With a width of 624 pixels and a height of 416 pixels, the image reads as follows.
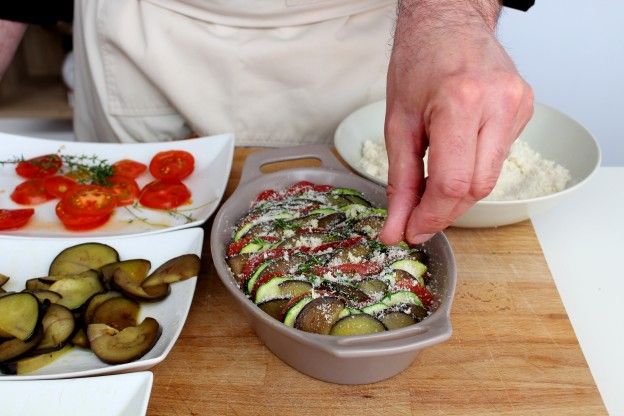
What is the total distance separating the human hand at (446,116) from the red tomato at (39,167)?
896 mm

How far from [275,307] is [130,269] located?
314 mm

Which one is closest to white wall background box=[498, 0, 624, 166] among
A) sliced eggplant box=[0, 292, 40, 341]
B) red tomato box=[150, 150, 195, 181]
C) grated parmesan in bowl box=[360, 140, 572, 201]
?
grated parmesan in bowl box=[360, 140, 572, 201]

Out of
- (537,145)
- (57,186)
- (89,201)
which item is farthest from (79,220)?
(537,145)

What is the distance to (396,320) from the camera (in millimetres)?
946

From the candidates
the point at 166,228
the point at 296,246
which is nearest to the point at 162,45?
the point at 166,228

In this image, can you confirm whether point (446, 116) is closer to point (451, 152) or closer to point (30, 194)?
point (451, 152)

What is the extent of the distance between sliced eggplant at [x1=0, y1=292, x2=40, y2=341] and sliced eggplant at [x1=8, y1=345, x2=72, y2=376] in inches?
1.5

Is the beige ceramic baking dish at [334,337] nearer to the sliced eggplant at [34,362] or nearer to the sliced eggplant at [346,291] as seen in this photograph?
the sliced eggplant at [346,291]

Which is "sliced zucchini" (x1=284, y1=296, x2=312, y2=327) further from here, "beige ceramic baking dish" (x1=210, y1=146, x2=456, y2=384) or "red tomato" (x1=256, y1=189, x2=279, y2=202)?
"red tomato" (x1=256, y1=189, x2=279, y2=202)

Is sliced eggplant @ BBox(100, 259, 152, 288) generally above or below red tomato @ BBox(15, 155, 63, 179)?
above

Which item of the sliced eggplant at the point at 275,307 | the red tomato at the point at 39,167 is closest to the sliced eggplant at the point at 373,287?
the sliced eggplant at the point at 275,307

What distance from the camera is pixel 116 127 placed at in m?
1.75

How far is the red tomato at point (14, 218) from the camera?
1.35 m

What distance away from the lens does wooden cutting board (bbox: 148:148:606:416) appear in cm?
98
